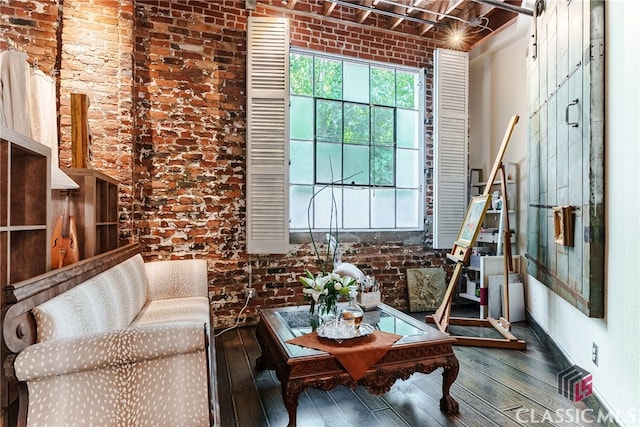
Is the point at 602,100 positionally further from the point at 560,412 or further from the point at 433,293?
the point at 433,293

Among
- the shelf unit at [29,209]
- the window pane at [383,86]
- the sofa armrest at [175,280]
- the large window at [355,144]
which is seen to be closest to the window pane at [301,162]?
the large window at [355,144]

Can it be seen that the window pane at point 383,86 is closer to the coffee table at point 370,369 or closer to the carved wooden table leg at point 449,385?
the coffee table at point 370,369

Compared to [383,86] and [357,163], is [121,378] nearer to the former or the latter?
[357,163]

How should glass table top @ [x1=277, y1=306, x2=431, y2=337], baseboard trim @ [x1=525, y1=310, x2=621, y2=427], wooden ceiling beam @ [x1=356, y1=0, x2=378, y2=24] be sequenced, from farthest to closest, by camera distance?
1. wooden ceiling beam @ [x1=356, y1=0, x2=378, y2=24]
2. glass table top @ [x1=277, y1=306, x2=431, y2=337]
3. baseboard trim @ [x1=525, y1=310, x2=621, y2=427]

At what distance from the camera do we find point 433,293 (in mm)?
4680

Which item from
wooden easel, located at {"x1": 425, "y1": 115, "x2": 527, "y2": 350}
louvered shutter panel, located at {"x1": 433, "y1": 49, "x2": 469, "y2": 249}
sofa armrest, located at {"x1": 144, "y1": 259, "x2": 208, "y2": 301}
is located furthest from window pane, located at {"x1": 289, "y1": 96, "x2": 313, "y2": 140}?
wooden easel, located at {"x1": 425, "y1": 115, "x2": 527, "y2": 350}

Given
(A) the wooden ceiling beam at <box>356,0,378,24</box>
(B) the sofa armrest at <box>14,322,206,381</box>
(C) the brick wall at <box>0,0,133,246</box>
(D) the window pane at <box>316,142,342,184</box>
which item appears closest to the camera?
Result: (B) the sofa armrest at <box>14,322,206,381</box>

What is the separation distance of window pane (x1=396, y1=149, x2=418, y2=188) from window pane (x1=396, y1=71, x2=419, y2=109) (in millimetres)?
638

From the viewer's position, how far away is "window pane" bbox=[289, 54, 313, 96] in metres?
4.29

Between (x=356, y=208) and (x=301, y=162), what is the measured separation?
0.91 meters

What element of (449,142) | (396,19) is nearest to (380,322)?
(449,142)

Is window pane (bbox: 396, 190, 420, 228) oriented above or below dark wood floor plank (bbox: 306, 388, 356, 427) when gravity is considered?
above

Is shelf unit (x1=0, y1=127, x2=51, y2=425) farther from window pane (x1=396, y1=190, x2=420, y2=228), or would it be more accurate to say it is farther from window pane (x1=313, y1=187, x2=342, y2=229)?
window pane (x1=396, y1=190, x2=420, y2=228)

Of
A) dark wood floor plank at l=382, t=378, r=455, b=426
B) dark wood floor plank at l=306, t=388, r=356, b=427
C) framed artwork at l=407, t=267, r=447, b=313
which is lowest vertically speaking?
dark wood floor plank at l=306, t=388, r=356, b=427
